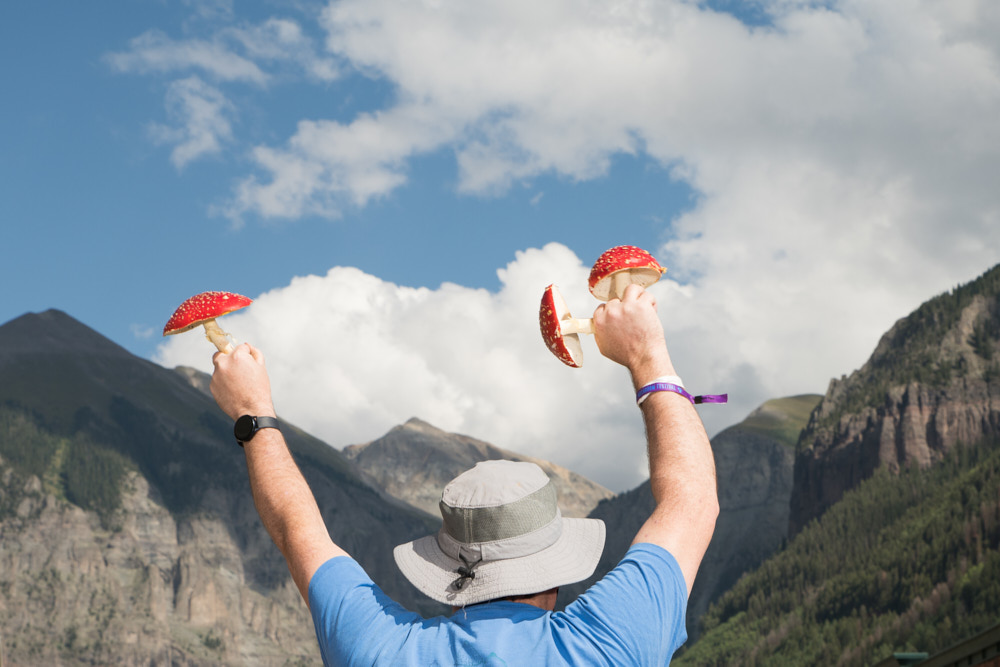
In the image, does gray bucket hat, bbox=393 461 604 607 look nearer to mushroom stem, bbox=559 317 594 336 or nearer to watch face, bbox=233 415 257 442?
mushroom stem, bbox=559 317 594 336

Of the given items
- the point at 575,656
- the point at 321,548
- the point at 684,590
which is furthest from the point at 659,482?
the point at 321,548

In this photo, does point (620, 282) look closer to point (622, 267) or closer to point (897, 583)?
point (622, 267)

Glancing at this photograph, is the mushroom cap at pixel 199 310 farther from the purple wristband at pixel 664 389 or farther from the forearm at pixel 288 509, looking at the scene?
the purple wristband at pixel 664 389

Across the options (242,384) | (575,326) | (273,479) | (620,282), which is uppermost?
(620,282)

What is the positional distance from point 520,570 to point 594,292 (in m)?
1.16

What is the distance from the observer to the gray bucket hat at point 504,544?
110 inches

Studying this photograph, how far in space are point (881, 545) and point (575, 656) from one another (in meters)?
196

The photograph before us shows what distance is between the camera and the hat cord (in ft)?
9.35

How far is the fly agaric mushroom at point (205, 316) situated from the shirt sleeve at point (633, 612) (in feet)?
5.55

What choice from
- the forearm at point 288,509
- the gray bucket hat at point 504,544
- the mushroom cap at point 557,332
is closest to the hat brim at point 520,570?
the gray bucket hat at point 504,544

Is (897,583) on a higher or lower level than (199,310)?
higher

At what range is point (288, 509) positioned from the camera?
3.16m

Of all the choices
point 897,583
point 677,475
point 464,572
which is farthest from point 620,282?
point 897,583

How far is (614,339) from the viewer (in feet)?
10.4
